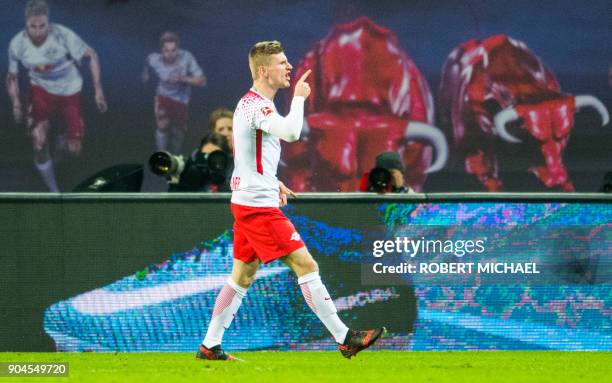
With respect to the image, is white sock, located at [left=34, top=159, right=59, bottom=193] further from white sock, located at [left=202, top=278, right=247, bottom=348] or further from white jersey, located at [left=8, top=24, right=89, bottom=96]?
white sock, located at [left=202, top=278, right=247, bottom=348]

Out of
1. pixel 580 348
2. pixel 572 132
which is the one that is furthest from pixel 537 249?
pixel 572 132

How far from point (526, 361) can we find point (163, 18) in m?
5.72

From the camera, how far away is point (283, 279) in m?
8.85

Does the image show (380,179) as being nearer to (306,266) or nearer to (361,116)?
(306,266)

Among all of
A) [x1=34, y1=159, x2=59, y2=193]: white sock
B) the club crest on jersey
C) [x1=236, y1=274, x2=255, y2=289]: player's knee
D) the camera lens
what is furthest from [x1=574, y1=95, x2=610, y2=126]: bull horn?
the club crest on jersey

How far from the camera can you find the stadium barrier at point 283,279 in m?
8.80

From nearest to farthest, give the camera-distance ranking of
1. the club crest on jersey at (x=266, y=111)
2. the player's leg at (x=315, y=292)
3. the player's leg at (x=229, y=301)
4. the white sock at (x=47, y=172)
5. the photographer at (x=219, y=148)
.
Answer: the club crest on jersey at (x=266, y=111), the player's leg at (x=315, y=292), the player's leg at (x=229, y=301), the photographer at (x=219, y=148), the white sock at (x=47, y=172)

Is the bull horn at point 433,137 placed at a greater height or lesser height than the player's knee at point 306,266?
greater

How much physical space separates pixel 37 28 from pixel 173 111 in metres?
1.51

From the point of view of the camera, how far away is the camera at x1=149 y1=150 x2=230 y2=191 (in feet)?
30.2

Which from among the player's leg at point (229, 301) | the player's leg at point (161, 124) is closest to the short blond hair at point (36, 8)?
the player's leg at point (161, 124)

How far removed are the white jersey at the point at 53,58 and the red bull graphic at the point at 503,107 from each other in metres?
3.50

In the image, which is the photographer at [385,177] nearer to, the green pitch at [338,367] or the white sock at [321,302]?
the green pitch at [338,367]

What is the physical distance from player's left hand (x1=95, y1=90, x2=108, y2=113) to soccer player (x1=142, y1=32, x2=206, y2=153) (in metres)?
0.43
